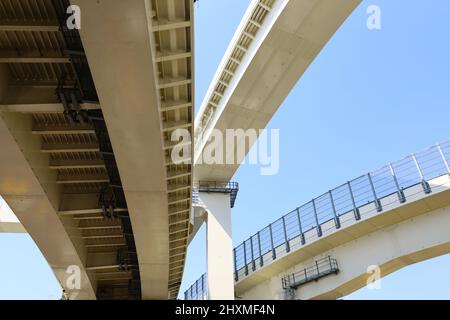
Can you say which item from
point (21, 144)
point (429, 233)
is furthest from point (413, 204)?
point (21, 144)

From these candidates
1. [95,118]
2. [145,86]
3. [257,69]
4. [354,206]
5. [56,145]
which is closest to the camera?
[145,86]

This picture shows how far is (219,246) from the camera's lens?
20250 millimetres

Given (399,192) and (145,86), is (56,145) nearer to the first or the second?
(145,86)

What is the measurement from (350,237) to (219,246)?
21.8 ft

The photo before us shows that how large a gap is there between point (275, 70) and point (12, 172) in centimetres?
917

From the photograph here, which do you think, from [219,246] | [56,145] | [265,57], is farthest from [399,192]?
[56,145]

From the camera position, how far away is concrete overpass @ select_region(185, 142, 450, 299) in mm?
15891

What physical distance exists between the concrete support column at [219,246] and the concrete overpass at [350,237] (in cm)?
283

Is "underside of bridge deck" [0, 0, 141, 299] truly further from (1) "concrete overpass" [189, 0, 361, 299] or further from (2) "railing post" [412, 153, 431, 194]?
(2) "railing post" [412, 153, 431, 194]

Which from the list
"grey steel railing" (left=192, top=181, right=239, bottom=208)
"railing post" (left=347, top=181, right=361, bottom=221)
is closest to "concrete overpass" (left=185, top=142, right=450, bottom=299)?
"railing post" (left=347, top=181, right=361, bottom=221)

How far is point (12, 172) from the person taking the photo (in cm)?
1053

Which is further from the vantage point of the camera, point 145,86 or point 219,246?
point 219,246

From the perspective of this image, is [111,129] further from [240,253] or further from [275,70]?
[240,253]

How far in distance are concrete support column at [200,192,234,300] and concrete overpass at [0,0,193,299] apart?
16.2 ft
